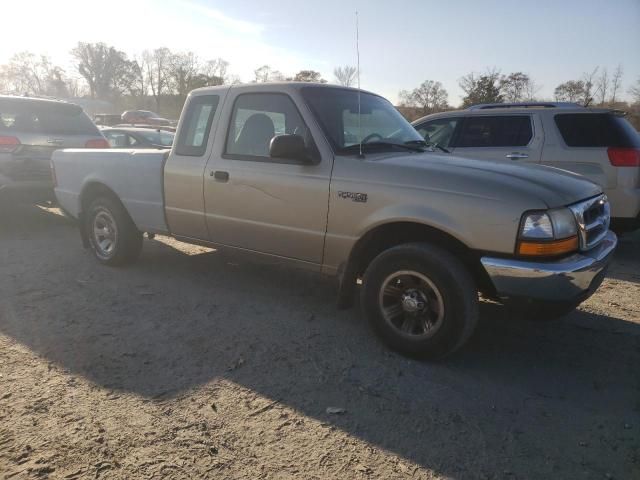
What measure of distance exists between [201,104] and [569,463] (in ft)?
13.1

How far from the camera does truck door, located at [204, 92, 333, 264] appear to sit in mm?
3668

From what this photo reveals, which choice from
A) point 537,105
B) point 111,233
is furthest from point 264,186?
point 537,105

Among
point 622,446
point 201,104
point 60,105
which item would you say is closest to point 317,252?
point 201,104

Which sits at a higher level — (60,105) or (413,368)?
(60,105)

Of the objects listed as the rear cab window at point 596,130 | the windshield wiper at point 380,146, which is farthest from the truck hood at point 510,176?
the rear cab window at point 596,130

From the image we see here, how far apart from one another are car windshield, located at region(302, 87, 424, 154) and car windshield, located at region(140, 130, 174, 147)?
683cm

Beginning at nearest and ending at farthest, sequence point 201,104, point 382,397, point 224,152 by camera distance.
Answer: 1. point 382,397
2. point 224,152
3. point 201,104

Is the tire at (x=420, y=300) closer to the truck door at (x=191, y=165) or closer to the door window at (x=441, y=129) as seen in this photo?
the truck door at (x=191, y=165)

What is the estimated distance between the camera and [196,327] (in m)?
3.85

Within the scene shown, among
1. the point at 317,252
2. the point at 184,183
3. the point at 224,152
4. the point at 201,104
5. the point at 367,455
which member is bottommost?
the point at 367,455

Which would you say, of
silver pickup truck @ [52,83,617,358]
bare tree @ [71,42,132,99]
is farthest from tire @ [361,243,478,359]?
bare tree @ [71,42,132,99]

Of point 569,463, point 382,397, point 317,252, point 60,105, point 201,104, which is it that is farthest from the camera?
point 60,105

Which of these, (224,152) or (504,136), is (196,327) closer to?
(224,152)

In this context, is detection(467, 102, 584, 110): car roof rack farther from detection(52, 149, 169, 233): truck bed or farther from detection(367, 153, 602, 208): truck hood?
detection(52, 149, 169, 233): truck bed
